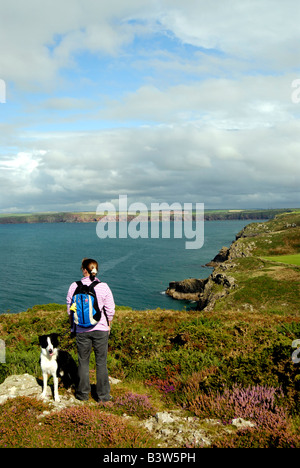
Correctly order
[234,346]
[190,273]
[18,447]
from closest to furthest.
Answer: [18,447] < [234,346] < [190,273]

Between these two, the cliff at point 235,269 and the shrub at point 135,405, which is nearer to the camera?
the shrub at point 135,405

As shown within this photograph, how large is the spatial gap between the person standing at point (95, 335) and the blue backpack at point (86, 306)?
0.09m

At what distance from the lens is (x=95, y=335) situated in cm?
697

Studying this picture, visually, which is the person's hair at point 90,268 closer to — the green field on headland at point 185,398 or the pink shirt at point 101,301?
the pink shirt at point 101,301

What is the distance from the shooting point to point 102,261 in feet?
363

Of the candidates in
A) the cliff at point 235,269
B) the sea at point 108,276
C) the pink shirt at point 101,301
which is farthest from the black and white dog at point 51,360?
the sea at point 108,276

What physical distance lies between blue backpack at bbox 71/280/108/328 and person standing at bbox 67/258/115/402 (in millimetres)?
91

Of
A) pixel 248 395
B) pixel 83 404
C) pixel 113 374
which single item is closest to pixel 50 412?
pixel 83 404

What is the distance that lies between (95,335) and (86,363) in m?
0.79

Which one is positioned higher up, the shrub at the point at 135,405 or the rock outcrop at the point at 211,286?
the shrub at the point at 135,405

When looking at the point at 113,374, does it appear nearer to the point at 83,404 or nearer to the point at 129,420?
the point at 83,404

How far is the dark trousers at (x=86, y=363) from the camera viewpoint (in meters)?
7.03

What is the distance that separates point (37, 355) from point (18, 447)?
491cm

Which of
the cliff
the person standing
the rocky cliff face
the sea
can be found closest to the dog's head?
the person standing
